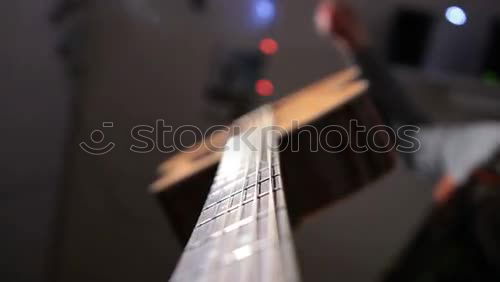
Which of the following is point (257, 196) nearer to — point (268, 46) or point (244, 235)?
point (244, 235)

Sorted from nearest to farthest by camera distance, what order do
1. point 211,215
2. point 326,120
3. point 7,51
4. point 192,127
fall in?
point 211,215 < point 326,120 < point 7,51 < point 192,127

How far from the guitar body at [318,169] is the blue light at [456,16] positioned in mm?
682

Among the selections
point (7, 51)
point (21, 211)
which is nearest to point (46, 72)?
point (7, 51)

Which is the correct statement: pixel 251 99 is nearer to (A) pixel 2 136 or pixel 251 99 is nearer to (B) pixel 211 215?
(A) pixel 2 136

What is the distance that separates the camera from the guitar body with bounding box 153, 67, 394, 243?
0.55 meters

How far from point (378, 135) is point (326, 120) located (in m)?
0.06

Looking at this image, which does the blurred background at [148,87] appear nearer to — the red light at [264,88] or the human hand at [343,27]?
the red light at [264,88]

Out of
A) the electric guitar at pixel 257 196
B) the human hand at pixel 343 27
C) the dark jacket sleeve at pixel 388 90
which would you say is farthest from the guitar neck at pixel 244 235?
the human hand at pixel 343 27

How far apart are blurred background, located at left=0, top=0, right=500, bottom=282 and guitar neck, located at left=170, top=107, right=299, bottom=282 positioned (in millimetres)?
716

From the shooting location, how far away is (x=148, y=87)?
1.18 m

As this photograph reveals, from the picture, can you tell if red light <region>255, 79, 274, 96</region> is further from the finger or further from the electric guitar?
the finger

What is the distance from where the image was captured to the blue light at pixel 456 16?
3.82 ft

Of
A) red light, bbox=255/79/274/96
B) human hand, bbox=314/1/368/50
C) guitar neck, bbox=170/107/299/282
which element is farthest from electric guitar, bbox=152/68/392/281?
red light, bbox=255/79/274/96

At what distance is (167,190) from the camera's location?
2.05 feet
